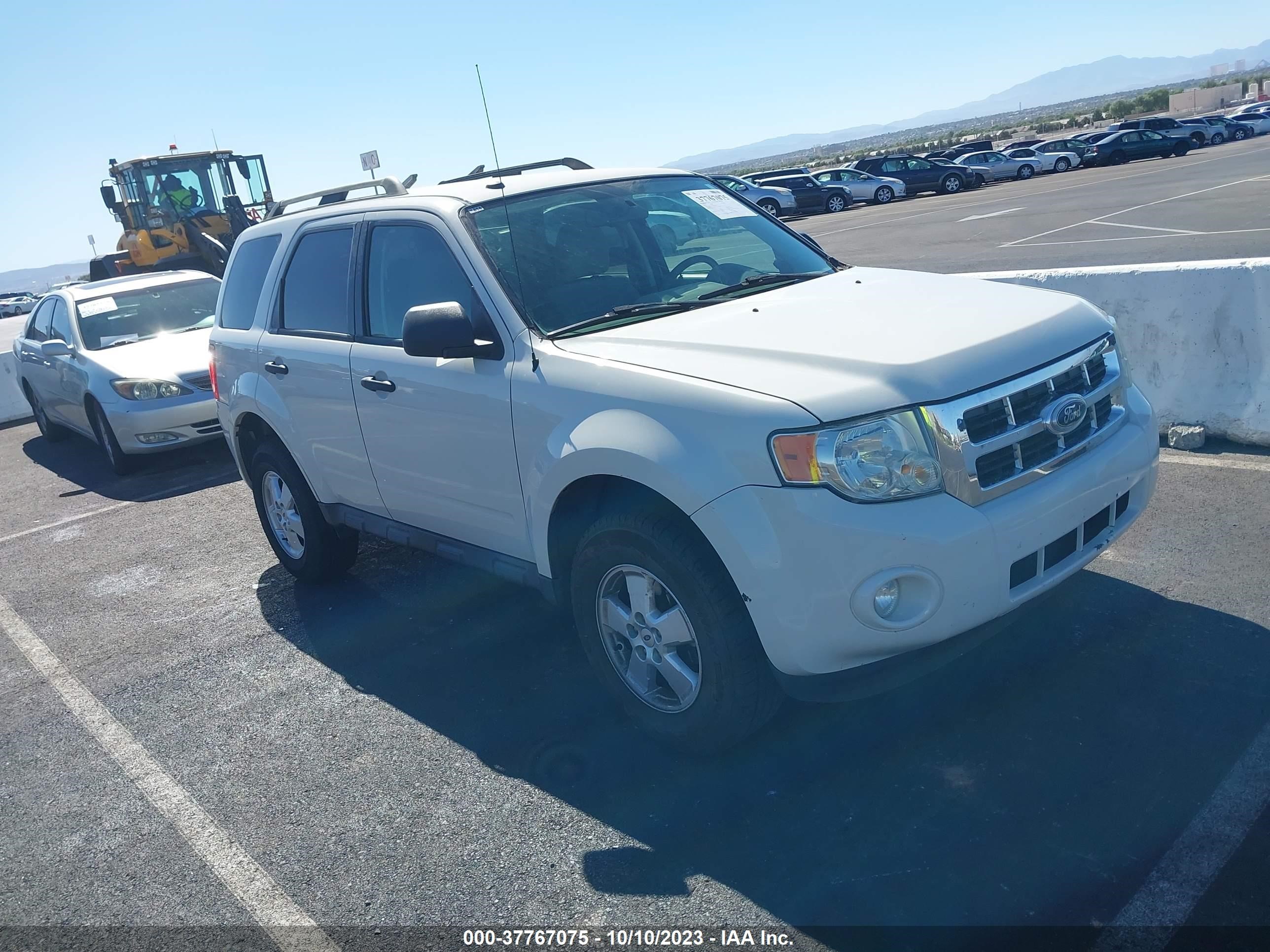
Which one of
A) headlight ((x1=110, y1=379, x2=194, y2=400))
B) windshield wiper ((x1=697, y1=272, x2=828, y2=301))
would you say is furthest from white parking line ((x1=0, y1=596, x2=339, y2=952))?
headlight ((x1=110, y1=379, x2=194, y2=400))

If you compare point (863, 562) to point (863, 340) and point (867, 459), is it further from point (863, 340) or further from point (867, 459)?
point (863, 340)

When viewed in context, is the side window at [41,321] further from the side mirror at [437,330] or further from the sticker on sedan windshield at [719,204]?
the side mirror at [437,330]

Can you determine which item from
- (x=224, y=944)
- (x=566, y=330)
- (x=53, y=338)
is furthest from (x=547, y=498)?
(x=53, y=338)

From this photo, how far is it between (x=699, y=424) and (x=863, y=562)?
647mm

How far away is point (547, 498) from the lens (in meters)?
3.80

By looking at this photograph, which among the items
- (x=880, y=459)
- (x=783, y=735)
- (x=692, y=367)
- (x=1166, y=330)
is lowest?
(x=783, y=735)

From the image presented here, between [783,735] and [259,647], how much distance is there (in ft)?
9.33

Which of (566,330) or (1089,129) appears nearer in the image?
(566,330)

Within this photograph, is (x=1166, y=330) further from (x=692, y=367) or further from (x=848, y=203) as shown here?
(x=848, y=203)

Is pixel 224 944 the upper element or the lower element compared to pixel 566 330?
lower

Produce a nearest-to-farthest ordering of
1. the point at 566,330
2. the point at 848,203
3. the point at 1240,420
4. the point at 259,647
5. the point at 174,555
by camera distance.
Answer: the point at 566,330
the point at 259,647
the point at 1240,420
the point at 174,555
the point at 848,203

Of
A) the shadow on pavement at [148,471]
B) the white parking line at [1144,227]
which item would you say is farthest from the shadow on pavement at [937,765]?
the white parking line at [1144,227]

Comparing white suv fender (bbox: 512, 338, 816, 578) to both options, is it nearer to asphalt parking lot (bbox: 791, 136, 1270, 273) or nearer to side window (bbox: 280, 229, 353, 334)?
side window (bbox: 280, 229, 353, 334)

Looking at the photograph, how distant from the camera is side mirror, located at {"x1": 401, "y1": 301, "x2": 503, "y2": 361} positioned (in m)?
3.83
